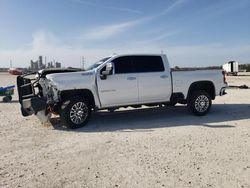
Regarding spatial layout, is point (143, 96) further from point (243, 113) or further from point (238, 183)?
point (238, 183)

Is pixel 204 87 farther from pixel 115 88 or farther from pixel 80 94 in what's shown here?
pixel 80 94

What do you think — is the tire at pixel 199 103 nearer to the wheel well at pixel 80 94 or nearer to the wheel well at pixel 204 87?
the wheel well at pixel 204 87

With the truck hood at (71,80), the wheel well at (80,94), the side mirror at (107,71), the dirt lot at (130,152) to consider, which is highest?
the side mirror at (107,71)

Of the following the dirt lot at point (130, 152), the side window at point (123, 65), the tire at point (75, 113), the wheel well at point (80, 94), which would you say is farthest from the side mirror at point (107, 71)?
the dirt lot at point (130, 152)

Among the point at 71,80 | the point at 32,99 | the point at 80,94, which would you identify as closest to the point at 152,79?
the point at 80,94

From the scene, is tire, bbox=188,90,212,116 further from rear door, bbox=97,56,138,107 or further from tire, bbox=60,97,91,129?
tire, bbox=60,97,91,129

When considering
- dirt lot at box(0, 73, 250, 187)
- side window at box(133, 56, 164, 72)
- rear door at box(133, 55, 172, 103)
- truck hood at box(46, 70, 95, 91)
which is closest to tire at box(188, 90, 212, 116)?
dirt lot at box(0, 73, 250, 187)

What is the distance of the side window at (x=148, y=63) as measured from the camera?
10.0 m

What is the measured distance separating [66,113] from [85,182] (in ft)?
13.3

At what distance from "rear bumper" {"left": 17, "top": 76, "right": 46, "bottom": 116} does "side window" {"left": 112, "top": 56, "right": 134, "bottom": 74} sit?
7.70ft

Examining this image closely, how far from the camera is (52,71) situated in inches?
387

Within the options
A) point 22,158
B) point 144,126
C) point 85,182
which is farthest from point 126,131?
point 85,182

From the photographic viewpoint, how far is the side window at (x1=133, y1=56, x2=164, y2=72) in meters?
10.0

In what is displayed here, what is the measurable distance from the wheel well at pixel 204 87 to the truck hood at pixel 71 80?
3449 mm
